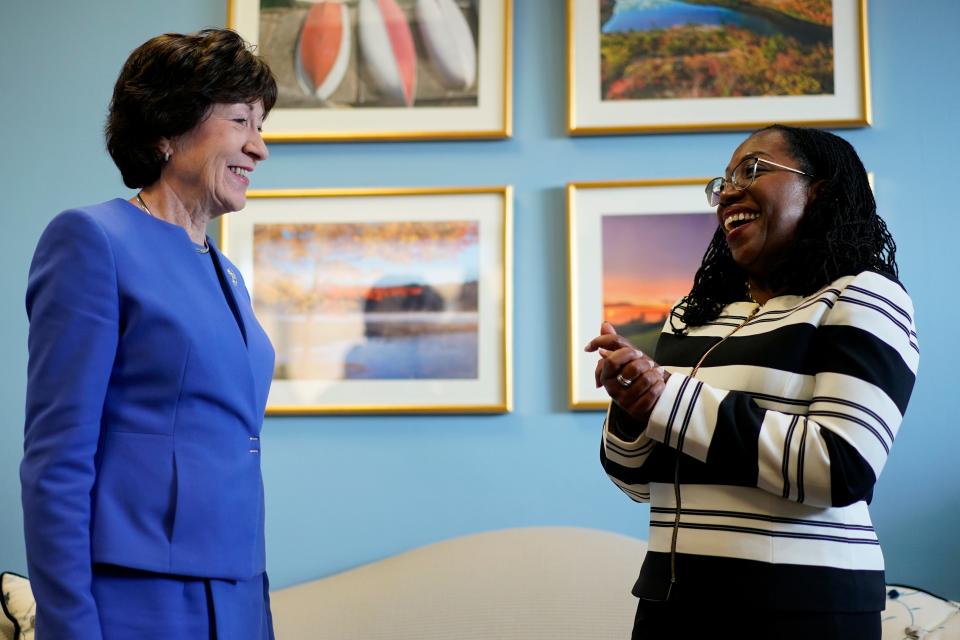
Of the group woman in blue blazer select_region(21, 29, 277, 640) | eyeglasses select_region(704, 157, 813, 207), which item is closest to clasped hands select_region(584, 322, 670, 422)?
eyeglasses select_region(704, 157, 813, 207)

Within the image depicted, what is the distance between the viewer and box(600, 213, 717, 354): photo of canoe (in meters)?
2.77

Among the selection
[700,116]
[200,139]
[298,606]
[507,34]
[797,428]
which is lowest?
[298,606]

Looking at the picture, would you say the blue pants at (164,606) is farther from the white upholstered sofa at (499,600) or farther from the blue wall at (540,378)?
the blue wall at (540,378)

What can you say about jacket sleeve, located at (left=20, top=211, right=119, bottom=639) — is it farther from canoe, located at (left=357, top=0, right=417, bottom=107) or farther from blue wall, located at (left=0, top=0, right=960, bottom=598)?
canoe, located at (left=357, top=0, right=417, bottom=107)

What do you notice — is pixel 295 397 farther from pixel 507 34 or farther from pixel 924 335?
pixel 924 335

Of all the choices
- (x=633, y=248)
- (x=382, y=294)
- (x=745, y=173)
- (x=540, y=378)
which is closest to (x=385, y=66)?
(x=382, y=294)

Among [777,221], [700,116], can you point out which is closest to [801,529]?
[777,221]

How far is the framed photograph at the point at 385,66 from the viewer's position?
9.38ft

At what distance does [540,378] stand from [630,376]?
57.3 inches

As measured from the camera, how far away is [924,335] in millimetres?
2715

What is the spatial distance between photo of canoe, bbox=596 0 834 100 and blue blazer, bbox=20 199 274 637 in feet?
5.97

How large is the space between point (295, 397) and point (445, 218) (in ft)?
2.23

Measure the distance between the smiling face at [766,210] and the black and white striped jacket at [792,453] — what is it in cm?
13

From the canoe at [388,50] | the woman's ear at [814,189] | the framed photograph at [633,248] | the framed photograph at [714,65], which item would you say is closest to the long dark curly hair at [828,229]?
the woman's ear at [814,189]
